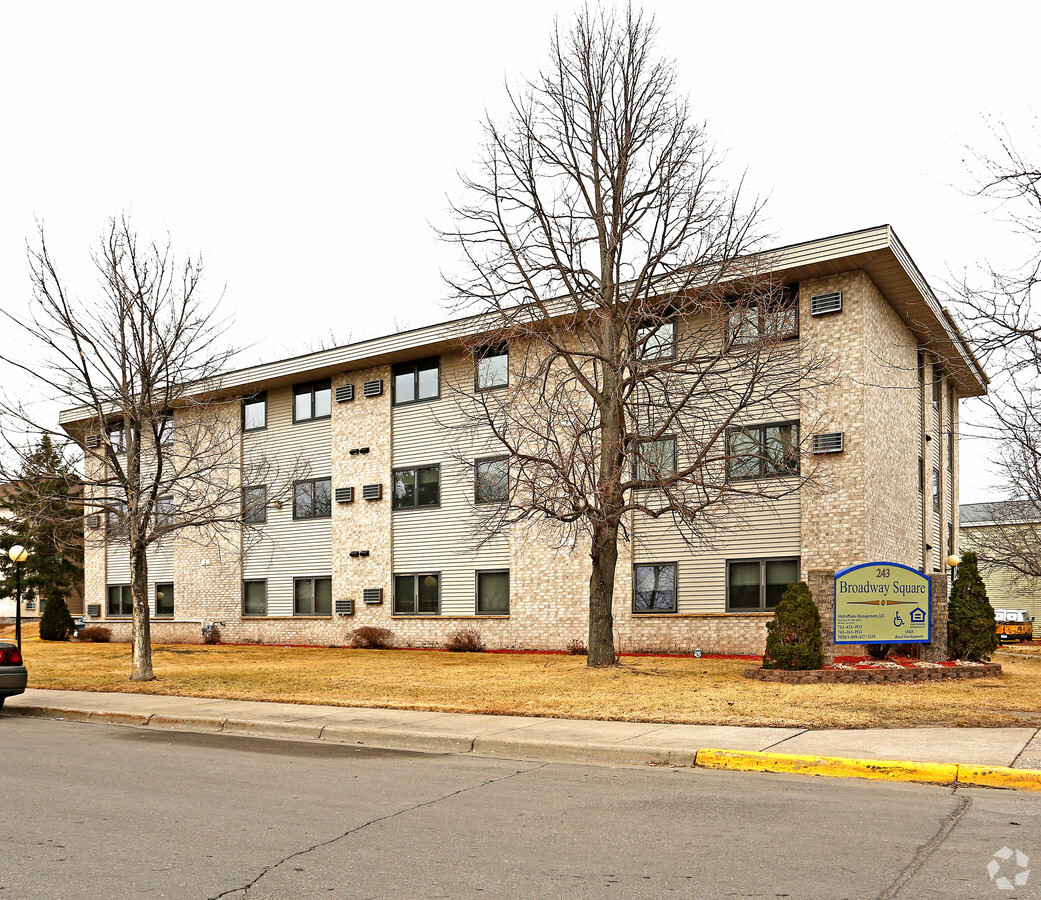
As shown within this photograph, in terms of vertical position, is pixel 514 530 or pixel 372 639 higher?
pixel 514 530

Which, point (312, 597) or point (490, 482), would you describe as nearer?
point (490, 482)

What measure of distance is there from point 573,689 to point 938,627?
6998 millimetres

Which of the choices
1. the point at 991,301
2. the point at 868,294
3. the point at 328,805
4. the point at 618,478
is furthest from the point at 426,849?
the point at 868,294

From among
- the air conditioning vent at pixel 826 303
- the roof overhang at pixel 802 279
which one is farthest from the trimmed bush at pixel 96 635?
the air conditioning vent at pixel 826 303

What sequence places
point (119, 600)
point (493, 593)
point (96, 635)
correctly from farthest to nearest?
point (119, 600) < point (96, 635) < point (493, 593)

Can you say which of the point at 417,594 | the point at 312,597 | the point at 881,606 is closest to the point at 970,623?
the point at 881,606

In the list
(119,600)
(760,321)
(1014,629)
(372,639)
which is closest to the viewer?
(760,321)

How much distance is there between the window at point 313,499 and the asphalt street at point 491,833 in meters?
22.8

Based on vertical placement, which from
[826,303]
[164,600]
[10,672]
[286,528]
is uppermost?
[826,303]

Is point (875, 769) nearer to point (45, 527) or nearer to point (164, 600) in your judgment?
point (45, 527)

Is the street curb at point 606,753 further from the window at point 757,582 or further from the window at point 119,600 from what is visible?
the window at point 119,600

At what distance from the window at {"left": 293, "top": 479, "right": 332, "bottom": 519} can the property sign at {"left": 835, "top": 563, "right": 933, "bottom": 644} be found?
1977cm

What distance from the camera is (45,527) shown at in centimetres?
2978

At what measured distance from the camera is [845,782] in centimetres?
890
